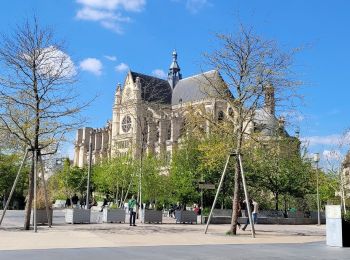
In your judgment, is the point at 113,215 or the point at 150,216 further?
the point at 150,216

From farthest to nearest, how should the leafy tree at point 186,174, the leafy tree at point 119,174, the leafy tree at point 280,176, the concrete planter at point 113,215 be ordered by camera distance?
the leafy tree at point 119,174
the leafy tree at point 280,176
the leafy tree at point 186,174
the concrete planter at point 113,215

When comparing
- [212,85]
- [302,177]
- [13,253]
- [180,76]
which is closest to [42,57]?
[212,85]

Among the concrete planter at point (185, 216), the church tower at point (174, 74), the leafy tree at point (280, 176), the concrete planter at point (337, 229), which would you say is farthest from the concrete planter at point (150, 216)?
the church tower at point (174, 74)

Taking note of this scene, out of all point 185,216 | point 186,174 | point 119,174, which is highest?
point 119,174

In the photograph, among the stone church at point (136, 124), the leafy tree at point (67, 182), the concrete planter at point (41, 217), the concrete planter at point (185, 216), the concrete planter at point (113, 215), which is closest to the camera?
the concrete planter at point (41, 217)

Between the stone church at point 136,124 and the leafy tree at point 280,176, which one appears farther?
the stone church at point 136,124

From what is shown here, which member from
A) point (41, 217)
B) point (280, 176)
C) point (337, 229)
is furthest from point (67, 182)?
point (337, 229)

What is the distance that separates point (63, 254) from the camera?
1097 centimetres

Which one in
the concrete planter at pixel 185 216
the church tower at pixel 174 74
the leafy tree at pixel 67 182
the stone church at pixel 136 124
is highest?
the church tower at pixel 174 74

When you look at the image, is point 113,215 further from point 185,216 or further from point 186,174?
point 186,174

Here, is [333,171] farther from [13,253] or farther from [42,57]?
[13,253]

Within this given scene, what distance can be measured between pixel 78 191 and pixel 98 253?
6894cm

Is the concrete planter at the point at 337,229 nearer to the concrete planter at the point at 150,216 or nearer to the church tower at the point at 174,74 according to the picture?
the concrete planter at the point at 150,216

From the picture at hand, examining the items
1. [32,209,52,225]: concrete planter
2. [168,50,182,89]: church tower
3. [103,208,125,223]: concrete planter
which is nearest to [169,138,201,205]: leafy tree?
[103,208,125,223]: concrete planter
